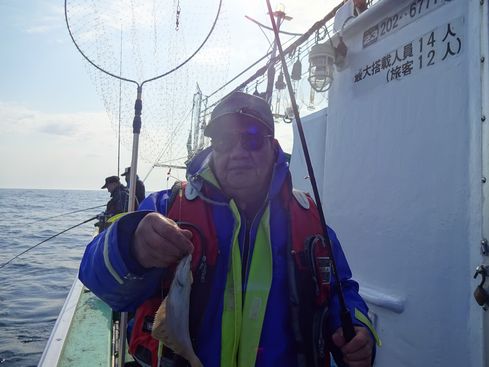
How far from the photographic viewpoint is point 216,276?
175cm

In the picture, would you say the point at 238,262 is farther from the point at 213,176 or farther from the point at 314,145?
the point at 314,145

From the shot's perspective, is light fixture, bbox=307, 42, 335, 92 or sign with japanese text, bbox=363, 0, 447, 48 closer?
sign with japanese text, bbox=363, 0, 447, 48

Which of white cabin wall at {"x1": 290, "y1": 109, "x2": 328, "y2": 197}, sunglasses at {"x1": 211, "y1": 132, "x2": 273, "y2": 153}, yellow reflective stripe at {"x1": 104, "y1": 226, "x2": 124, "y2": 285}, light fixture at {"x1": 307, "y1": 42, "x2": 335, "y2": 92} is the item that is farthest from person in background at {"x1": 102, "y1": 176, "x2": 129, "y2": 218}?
yellow reflective stripe at {"x1": 104, "y1": 226, "x2": 124, "y2": 285}

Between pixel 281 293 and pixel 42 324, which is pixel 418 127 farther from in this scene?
pixel 42 324

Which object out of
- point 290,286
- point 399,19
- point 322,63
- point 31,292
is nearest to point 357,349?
point 290,286

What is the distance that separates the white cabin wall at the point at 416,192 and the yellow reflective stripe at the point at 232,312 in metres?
1.53

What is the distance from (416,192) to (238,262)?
1.70 m

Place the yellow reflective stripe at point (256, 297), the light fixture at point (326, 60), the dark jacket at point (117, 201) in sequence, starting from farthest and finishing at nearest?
the dark jacket at point (117, 201)
the light fixture at point (326, 60)
the yellow reflective stripe at point (256, 297)

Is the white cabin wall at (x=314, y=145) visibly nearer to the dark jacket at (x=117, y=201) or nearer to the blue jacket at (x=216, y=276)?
the blue jacket at (x=216, y=276)

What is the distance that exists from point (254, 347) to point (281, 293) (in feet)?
0.95

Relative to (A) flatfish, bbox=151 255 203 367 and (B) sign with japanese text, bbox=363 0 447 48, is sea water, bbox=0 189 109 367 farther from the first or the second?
(B) sign with japanese text, bbox=363 0 447 48

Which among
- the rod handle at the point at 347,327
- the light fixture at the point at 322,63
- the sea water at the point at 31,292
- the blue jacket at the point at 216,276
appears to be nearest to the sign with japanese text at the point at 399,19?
the light fixture at the point at 322,63

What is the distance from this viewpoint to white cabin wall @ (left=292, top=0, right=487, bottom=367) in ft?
7.55

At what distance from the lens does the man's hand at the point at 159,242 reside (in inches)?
54.0
